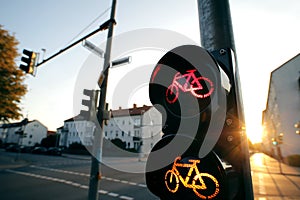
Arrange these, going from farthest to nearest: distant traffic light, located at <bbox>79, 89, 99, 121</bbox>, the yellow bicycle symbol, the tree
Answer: the tree → distant traffic light, located at <bbox>79, 89, 99, 121</bbox> → the yellow bicycle symbol

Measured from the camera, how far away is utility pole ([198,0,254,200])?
0.74 meters

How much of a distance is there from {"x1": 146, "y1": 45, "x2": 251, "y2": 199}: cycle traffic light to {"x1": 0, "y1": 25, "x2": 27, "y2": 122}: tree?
14022mm

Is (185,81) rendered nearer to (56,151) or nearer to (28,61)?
(28,61)

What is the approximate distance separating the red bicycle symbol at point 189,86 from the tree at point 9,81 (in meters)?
14.0

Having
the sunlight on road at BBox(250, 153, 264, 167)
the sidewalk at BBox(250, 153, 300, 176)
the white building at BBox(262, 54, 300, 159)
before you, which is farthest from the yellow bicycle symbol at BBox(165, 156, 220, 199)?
the white building at BBox(262, 54, 300, 159)

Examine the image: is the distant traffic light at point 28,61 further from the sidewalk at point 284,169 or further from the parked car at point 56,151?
the parked car at point 56,151

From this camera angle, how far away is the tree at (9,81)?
11.1 metres

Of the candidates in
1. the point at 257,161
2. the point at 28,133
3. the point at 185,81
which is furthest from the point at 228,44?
the point at 28,133

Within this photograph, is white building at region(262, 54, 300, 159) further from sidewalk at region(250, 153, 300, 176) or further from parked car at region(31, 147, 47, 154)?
parked car at region(31, 147, 47, 154)

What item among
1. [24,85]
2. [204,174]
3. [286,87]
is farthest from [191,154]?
[286,87]

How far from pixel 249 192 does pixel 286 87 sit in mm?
29160

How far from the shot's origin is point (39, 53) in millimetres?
6434

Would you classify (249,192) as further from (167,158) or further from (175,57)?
(175,57)

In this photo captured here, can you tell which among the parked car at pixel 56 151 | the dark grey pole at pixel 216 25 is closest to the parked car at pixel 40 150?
the parked car at pixel 56 151
